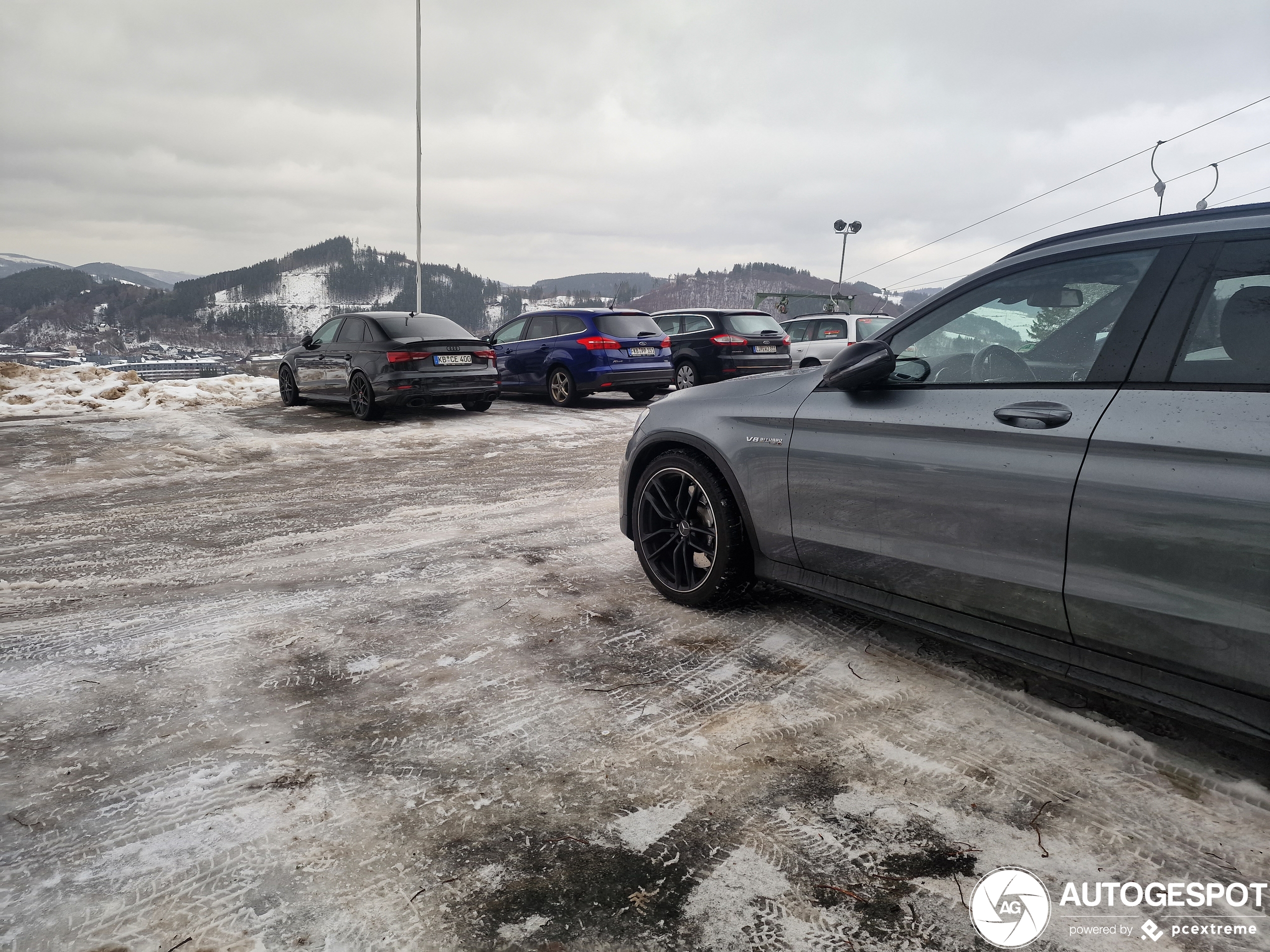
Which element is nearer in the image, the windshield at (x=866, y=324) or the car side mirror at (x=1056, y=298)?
the car side mirror at (x=1056, y=298)

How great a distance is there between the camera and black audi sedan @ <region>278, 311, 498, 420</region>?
432 inches

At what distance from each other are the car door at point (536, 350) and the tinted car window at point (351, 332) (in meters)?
3.24

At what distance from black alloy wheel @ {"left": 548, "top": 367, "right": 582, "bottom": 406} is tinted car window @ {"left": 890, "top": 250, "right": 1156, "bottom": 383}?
10.6 meters

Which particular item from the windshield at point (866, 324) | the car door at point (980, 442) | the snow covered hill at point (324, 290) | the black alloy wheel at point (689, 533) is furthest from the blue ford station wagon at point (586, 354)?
the snow covered hill at point (324, 290)

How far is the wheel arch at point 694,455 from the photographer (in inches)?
132

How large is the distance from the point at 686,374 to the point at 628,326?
2.53 metres

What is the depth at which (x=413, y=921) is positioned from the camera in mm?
1689

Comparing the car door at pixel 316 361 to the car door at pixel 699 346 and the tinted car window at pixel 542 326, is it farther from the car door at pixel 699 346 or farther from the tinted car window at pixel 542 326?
the car door at pixel 699 346

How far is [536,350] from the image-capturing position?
13773 millimetres

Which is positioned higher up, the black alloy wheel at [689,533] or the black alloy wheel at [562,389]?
the black alloy wheel at [562,389]

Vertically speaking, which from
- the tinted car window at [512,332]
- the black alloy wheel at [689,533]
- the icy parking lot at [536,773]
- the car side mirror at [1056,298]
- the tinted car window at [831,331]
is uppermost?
the tinted car window at [831,331]

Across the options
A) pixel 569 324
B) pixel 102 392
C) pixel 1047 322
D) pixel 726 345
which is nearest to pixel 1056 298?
pixel 1047 322

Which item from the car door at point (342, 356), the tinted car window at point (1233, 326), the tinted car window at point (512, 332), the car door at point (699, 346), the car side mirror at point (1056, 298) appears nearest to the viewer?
the tinted car window at point (1233, 326)

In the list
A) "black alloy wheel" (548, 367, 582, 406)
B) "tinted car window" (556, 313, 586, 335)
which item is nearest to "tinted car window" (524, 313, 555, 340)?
"tinted car window" (556, 313, 586, 335)
